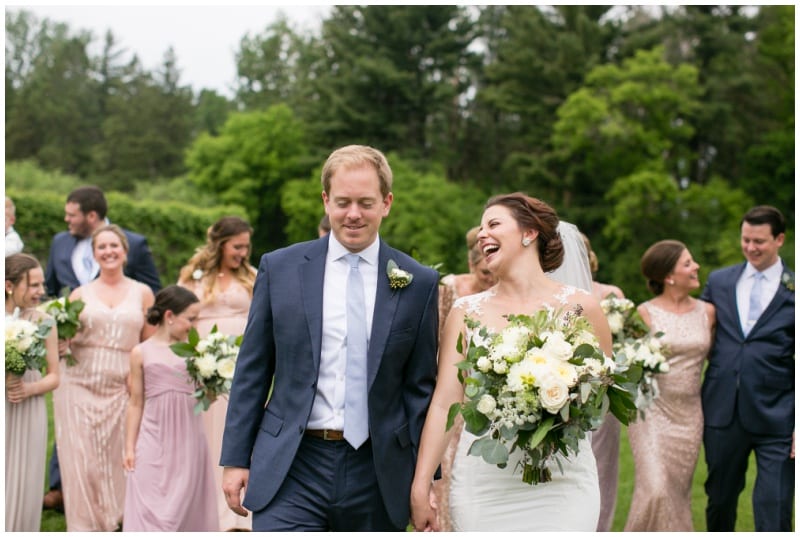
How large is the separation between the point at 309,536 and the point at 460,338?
1.11m

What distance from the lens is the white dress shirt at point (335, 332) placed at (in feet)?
13.8

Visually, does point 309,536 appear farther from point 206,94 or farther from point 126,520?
point 206,94

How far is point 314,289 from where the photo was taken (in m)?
4.30

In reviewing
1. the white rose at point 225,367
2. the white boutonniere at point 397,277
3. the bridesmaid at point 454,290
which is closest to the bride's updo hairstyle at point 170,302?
the white rose at point 225,367

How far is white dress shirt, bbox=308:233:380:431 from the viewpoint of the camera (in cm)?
420

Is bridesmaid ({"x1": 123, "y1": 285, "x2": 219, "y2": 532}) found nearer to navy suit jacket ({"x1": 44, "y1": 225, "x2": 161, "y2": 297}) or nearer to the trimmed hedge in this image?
navy suit jacket ({"x1": 44, "y1": 225, "x2": 161, "y2": 297})

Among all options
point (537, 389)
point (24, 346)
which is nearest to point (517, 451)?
point (537, 389)

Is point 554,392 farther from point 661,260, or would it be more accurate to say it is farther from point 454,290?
point 661,260

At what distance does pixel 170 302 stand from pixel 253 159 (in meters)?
40.4

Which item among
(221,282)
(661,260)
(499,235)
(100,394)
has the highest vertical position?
(499,235)

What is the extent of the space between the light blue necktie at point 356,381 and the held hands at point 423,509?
38cm

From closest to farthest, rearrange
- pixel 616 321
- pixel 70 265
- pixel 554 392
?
pixel 554 392, pixel 616 321, pixel 70 265

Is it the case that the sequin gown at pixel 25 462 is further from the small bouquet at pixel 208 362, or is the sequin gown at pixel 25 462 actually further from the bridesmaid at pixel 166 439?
the small bouquet at pixel 208 362

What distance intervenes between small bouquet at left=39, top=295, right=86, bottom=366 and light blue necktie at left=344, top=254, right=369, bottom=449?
4.43m
